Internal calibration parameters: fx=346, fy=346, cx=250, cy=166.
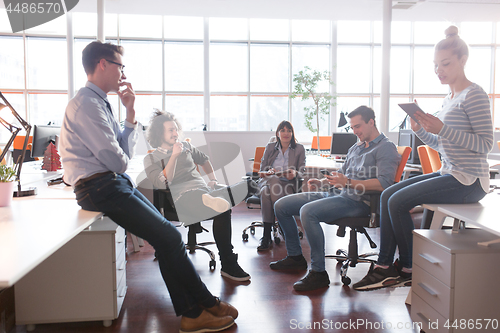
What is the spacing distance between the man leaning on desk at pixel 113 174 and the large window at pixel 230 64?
619cm

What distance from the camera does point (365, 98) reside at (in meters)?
8.87

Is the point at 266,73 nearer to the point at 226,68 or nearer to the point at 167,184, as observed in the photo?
the point at 226,68

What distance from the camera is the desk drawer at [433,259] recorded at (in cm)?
162

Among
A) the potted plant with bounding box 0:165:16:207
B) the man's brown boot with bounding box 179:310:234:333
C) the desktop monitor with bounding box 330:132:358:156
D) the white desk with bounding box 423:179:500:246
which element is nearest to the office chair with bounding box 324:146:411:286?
the white desk with bounding box 423:179:500:246

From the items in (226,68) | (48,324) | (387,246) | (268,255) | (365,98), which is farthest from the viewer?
(365,98)

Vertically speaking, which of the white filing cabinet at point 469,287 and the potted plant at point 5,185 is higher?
the potted plant at point 5,185

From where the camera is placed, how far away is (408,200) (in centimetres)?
205

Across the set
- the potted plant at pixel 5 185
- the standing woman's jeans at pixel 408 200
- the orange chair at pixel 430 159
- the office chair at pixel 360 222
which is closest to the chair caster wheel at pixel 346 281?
the office chair at pixel 360 222

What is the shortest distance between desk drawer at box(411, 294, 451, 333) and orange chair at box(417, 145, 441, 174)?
1606 mm

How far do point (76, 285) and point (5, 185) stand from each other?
2.10 feet

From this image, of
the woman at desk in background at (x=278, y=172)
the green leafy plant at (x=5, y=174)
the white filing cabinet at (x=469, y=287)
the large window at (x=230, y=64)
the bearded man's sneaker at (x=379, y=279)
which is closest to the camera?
the white filing cabinet at (x=469, y=287)

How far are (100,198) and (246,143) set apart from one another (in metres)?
5.81

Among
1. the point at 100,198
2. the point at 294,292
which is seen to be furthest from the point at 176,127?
the point at 294,292

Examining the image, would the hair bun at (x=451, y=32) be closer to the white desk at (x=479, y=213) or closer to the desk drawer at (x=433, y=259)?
the white desk at (x=479, y=213)
